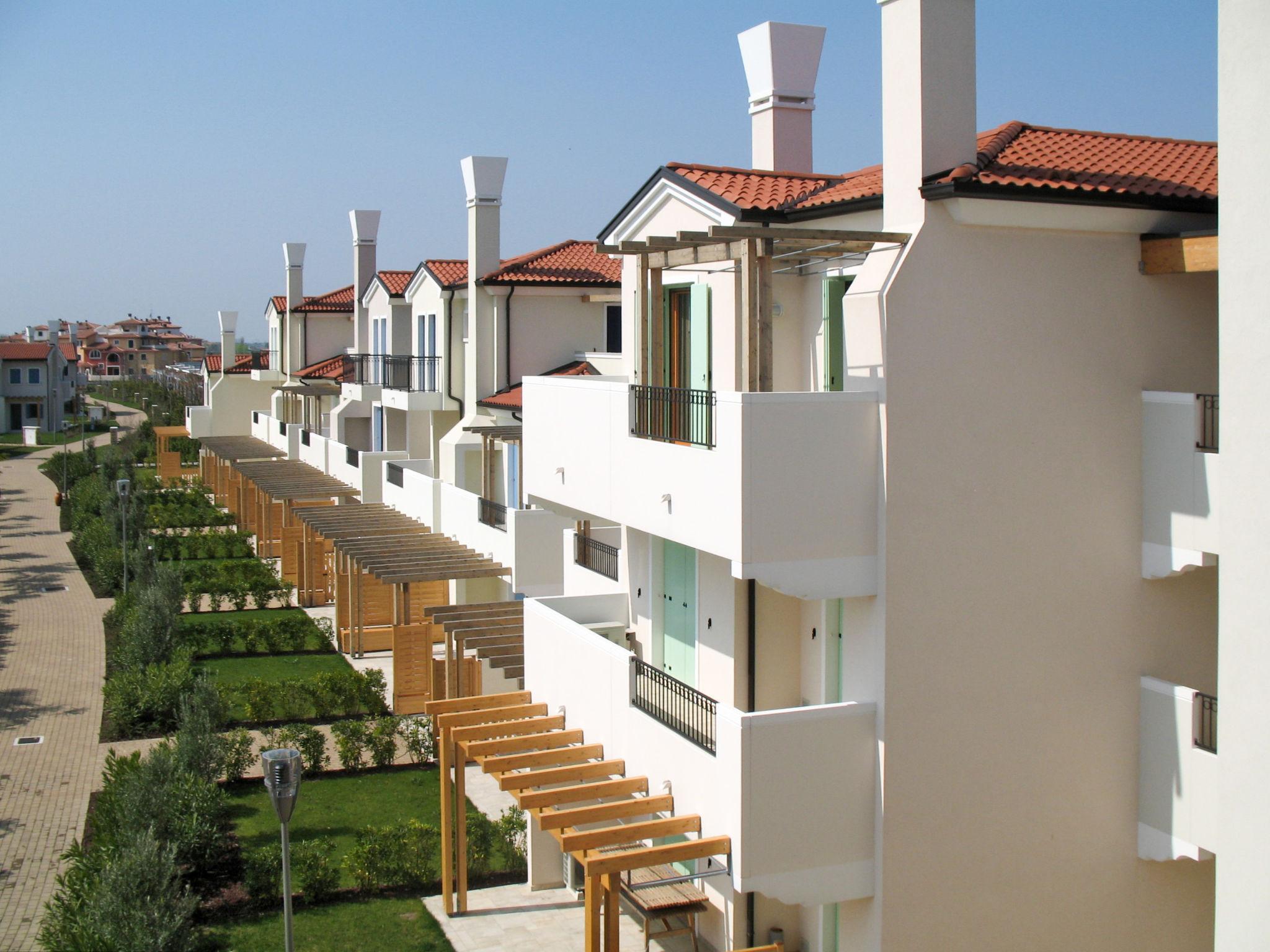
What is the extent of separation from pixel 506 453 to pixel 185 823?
11.7 metres

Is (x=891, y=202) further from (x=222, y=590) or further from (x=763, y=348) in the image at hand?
(x=222, y=590)

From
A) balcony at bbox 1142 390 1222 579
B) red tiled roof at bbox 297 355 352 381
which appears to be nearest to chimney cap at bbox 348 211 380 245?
red tiled roof at bbox 297 355 352 381

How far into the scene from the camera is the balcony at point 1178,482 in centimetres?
1064

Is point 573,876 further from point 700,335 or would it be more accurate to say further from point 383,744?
point 700,335

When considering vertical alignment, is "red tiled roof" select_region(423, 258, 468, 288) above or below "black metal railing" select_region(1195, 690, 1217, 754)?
above

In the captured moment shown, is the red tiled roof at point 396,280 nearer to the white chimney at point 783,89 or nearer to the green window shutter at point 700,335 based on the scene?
the white chimney at point 783,89

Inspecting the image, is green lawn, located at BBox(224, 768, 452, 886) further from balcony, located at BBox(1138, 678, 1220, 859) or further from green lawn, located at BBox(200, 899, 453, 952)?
balcony, located at BBox(1138, 678, 1220, 859)

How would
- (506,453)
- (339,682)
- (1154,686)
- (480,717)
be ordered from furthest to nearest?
(506,453) < (339,682) < (480,717) < (1154,686)

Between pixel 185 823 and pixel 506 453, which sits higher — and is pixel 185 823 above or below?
below

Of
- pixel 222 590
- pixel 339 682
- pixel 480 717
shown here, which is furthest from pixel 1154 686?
pixel 222 590

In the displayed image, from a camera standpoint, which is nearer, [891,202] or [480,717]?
[891,202]

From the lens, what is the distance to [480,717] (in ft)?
48.2

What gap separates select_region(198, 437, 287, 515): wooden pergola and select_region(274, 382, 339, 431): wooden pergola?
59.7 inches

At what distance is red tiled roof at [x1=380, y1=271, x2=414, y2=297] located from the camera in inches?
1375
